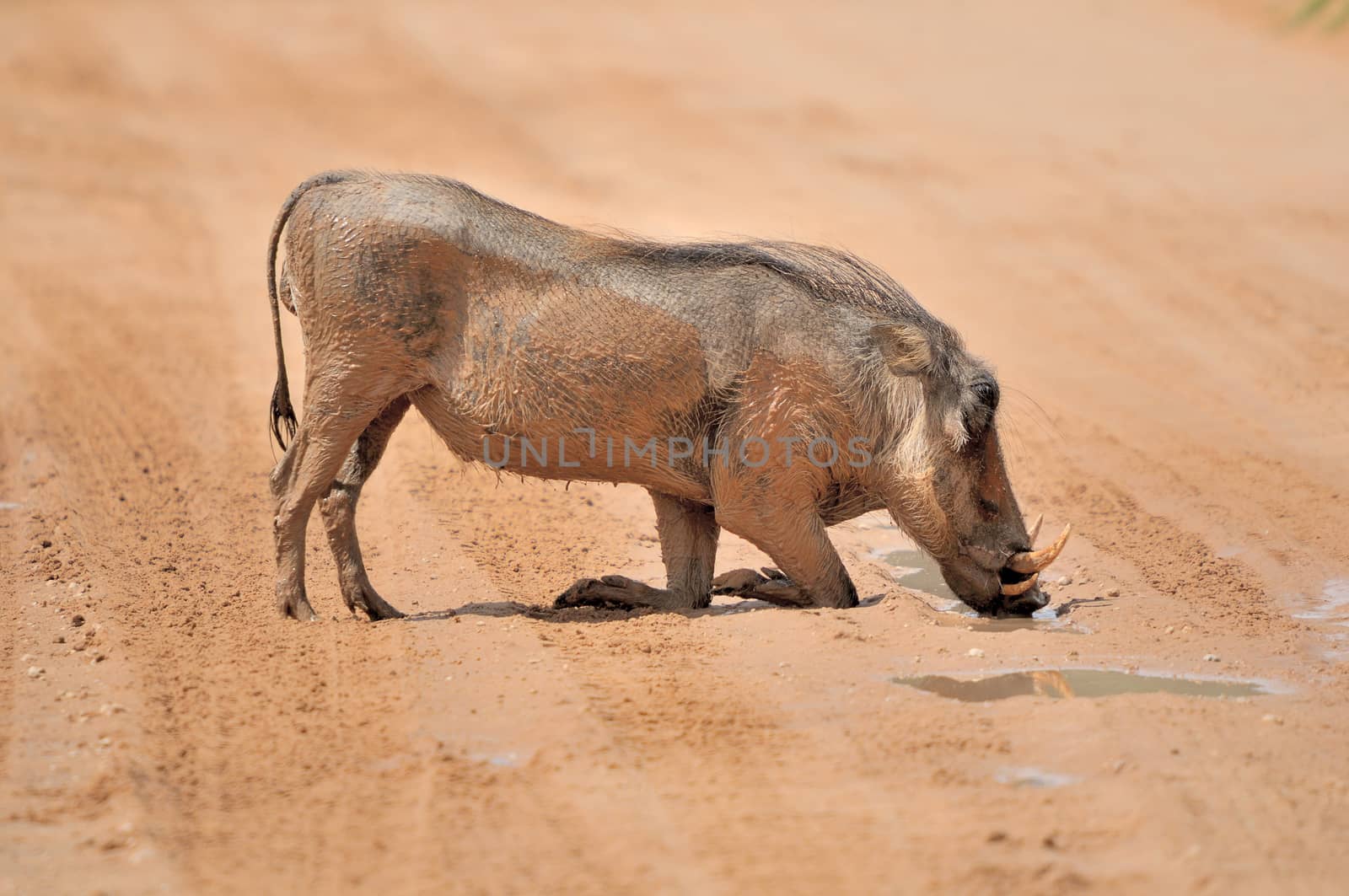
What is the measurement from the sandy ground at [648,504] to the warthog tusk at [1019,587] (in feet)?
0.81

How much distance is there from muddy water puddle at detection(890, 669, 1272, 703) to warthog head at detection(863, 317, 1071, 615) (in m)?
0.82

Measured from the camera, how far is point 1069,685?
4938 millimetres

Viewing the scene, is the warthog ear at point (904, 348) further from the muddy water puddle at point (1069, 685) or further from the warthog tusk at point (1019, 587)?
the muddy water puddle at point (1069, 685)

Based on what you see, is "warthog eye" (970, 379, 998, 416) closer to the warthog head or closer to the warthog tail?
the warthog head

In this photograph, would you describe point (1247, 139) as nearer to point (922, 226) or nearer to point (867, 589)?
point (922, 226)

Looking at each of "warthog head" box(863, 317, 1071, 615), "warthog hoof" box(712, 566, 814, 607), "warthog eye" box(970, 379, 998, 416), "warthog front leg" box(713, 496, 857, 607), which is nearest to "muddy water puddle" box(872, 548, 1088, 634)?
"warthog head" box(863, 317, 1071, 615)

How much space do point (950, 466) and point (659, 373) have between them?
118 cm

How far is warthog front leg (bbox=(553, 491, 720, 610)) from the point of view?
6.27 metres

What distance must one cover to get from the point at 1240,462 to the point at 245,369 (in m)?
6.63

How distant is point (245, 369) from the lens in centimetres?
1091

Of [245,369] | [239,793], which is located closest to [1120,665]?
[239,793]

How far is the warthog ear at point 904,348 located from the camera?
5848 millimetres

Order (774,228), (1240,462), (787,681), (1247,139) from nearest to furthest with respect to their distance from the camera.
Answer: (787,681) < (1240,462) < (774,228) < (1247,139)

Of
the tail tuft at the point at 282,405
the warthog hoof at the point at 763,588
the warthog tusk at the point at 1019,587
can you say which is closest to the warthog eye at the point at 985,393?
the warthog tusk at the point at 1019,587
